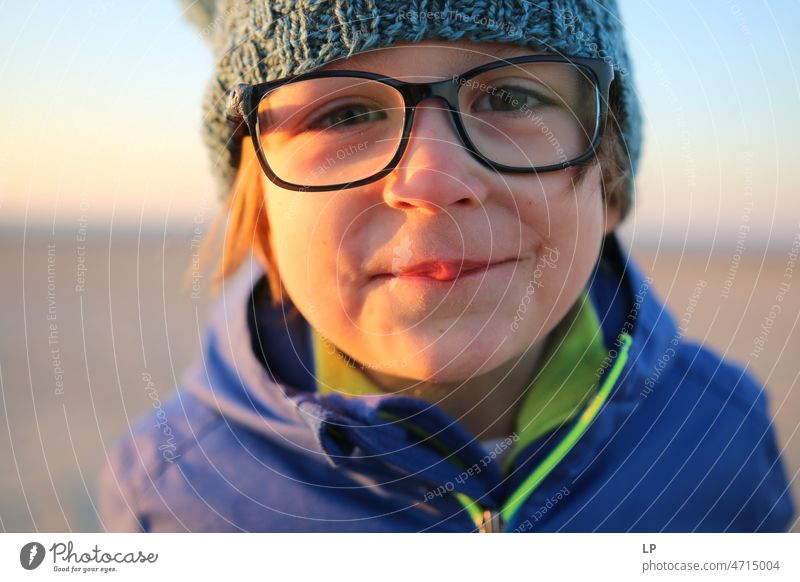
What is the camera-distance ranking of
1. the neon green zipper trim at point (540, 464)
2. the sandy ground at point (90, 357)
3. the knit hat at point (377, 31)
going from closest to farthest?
the knit hat at point (377, 31), the neon green zipper trim at point (540, 464), the sandy ground at point (90, 357)

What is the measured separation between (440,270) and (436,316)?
4 centimetres

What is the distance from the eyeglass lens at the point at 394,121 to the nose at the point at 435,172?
1 centimetres

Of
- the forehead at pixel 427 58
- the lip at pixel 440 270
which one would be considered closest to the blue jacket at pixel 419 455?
the lip at pixel 440 270

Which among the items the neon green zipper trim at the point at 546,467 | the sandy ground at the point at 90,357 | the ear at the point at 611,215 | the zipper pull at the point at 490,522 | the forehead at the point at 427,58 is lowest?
the sandy ground at the point at 90,357

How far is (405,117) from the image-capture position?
20.9 inches

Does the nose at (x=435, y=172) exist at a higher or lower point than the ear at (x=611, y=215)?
higher

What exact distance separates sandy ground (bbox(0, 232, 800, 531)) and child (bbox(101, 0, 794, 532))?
9cm

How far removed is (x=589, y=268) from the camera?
1.99 ft

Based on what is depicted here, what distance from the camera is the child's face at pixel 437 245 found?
0.53 m

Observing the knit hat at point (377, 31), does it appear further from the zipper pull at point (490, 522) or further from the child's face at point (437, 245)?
the zipper pull at point (490, 522)

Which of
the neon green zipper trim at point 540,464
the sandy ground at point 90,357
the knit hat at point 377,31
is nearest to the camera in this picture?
the knit hat at point 377,31

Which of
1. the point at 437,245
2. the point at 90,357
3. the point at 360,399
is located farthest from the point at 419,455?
the point at 90,357
